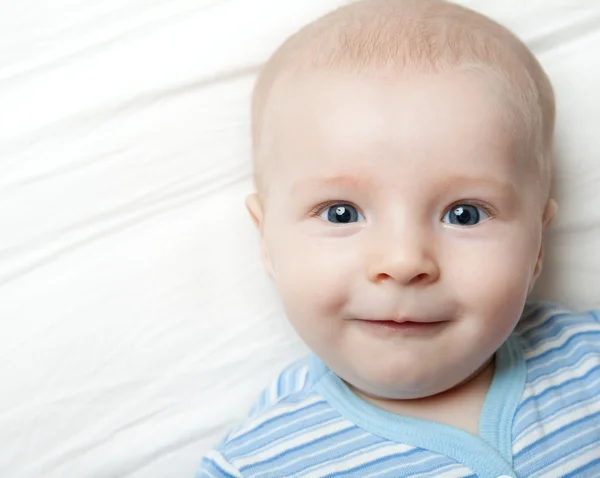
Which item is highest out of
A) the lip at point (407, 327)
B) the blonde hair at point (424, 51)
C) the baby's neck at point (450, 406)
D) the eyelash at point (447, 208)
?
the blonde hair at point (424, 51)

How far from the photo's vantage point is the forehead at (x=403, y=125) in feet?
2.86

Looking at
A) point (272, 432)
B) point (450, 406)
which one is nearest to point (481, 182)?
point (450, 406)

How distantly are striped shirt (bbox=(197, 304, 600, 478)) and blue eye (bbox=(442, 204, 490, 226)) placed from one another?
0.75ft

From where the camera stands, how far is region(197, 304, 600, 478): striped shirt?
96 centimetres

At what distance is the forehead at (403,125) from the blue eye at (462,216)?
5 centimetres

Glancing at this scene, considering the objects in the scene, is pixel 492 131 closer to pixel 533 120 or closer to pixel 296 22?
pixel 533 120

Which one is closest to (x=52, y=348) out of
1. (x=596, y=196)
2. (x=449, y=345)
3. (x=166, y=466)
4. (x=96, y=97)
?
(x=166, y=466)

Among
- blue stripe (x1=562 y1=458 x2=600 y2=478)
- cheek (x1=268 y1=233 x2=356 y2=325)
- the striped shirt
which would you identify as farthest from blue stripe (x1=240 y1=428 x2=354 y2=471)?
blue stripe (x1=562 y1=458 x2=600 y2=478)

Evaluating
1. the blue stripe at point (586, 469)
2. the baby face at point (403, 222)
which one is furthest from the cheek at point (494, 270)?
the blue stripe at point (586, 469)

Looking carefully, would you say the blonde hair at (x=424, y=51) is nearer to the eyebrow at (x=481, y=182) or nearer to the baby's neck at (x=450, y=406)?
the eyebrow at (x=481, y=182)

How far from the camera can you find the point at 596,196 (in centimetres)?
118

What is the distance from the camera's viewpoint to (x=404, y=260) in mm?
852

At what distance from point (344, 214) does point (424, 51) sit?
7.8 inches

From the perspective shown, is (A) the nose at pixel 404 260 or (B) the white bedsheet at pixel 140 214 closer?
(A) the nose at pixel 404 260
